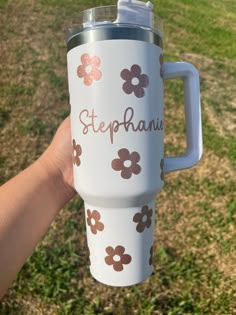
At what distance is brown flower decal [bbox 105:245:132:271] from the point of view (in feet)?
5.16

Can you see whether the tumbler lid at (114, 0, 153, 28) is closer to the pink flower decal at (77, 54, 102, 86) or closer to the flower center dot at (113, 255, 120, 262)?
the pink flower decal at (77, 54, 102, 86)

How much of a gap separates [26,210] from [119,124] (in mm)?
640

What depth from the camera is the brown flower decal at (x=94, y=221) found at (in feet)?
5.19

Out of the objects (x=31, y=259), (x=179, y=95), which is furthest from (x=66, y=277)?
(x=179, y=95)

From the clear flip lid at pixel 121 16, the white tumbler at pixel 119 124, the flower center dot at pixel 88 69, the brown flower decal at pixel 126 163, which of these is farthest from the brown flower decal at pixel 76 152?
the clear flip lid at pixel 121 16

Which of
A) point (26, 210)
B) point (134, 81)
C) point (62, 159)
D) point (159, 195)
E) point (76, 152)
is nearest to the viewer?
point (134, 81)

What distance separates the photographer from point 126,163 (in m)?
1.46

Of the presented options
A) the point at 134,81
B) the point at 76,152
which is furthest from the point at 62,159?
the point at 134,81

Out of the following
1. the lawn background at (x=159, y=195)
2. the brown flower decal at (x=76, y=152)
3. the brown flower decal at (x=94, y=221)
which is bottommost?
the lawn background at (x=159, y=195)

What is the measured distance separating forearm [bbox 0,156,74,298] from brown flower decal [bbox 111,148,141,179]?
55cm

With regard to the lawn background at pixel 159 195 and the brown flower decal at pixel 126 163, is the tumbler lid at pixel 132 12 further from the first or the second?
the brown flower decal at pixel 126 163

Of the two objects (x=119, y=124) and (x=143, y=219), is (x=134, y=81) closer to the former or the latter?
(x=119, y=124)

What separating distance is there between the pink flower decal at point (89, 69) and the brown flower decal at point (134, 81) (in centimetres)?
8

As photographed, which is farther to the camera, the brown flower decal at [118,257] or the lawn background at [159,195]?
the lawn background at [159,195]
